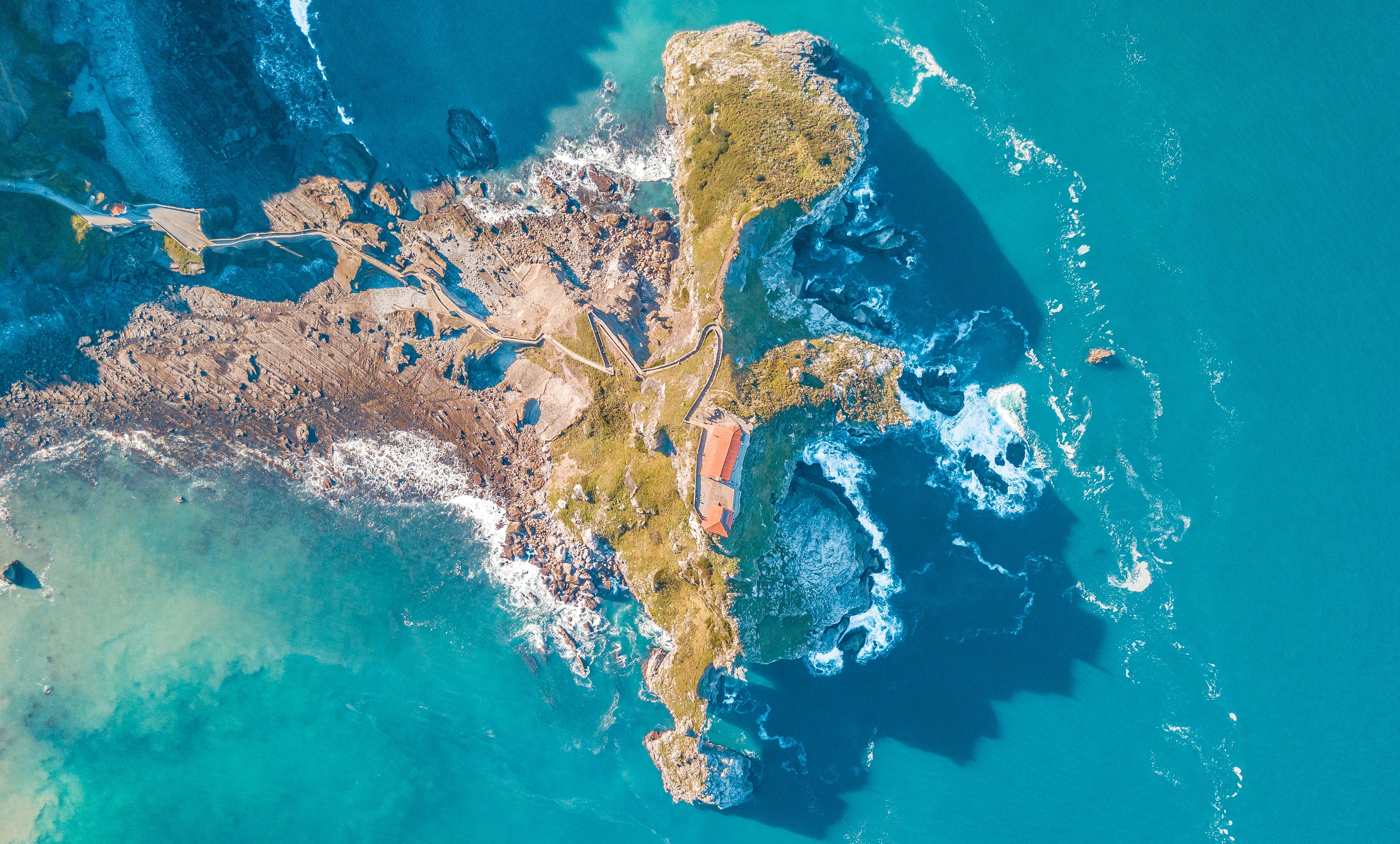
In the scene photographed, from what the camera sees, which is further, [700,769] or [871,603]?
[871,603]

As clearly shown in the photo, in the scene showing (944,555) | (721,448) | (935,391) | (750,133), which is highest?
(750,133)

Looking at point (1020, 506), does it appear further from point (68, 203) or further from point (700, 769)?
point (68, 203)

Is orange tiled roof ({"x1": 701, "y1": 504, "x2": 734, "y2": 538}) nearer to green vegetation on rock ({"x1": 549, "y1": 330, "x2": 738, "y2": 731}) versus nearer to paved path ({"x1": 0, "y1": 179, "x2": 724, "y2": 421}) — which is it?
green vegetation on rock ({"x1": 549, "y1": 330, "x2": 738, "y2": 731})

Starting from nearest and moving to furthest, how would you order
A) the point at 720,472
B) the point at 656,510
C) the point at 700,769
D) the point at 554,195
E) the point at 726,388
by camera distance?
the point at 720,472 → the point at 726,388 → the point at 656,510 → the point at 700,769 → the point at 554,195

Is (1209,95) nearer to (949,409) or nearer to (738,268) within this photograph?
(949,409)

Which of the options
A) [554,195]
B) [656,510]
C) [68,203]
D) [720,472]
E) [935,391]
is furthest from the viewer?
[554,195]

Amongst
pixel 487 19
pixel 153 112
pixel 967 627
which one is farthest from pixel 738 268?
pixel 153 112

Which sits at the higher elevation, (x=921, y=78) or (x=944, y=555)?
(x=921, y=78)

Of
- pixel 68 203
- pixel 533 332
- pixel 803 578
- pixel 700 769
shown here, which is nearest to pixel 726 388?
pixel 803 578

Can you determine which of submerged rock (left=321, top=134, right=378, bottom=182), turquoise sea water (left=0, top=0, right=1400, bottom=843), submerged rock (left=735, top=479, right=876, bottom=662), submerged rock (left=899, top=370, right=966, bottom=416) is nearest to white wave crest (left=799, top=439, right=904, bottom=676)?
turquoise sea water (left=0, top=0, right=1400, bottom=843)
